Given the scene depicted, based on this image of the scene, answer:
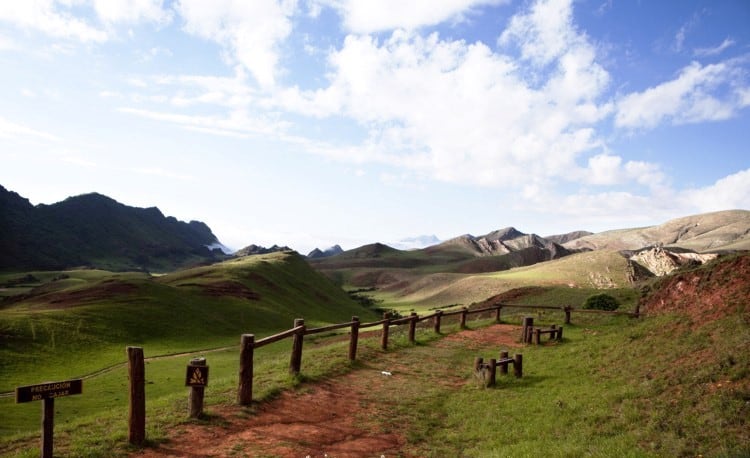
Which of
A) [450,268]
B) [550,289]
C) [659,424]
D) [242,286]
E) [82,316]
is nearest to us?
[659,424]

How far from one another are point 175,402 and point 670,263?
6690 centimetres

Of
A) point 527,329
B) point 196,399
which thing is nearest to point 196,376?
point 196,399

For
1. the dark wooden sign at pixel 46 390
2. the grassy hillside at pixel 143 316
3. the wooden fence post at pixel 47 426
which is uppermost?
the dark wooden sign at pixel 46 390

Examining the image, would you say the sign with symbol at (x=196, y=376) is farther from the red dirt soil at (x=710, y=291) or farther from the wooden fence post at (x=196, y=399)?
the red dirt soil at (x=710, y=291)

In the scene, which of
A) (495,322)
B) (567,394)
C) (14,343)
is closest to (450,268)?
(495,322)

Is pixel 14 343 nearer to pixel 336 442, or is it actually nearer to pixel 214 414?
pixel 214 414

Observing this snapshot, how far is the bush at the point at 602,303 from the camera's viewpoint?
125 ft

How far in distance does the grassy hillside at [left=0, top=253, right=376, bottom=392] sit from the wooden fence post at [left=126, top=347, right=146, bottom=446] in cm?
1992

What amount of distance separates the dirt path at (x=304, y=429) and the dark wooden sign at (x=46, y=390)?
179cm

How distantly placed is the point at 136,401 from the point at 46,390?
182 cm

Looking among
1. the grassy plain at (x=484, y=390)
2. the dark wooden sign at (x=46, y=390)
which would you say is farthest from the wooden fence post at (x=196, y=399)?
the dark wooden sign at (x=46, y=390)

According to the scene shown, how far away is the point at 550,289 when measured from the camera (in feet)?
176

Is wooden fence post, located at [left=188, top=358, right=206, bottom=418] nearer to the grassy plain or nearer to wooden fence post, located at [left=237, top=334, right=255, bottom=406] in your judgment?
the grassy plain

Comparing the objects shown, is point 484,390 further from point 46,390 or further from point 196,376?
point 46,390
